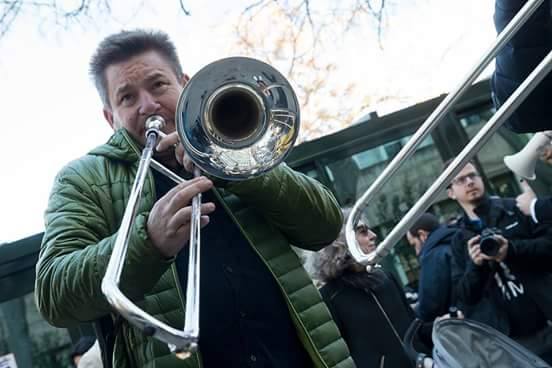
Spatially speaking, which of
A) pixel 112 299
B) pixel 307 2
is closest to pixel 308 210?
pixel 112 299

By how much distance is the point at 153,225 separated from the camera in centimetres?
130

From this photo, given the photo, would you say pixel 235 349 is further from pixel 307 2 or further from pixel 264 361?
pixel 307 2

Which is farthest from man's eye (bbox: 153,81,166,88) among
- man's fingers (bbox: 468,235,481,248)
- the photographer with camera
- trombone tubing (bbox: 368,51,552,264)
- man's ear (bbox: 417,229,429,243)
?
man's ear (bbox: 417,229,429,243)

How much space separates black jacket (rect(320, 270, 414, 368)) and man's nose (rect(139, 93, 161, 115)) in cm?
159

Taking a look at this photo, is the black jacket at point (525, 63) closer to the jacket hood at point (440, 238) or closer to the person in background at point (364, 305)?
the person in background at point (364, 305)

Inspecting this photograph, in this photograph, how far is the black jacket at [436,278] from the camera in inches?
125

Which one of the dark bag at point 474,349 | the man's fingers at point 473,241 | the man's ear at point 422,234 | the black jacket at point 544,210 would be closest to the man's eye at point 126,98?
the dark bag at point 474,349

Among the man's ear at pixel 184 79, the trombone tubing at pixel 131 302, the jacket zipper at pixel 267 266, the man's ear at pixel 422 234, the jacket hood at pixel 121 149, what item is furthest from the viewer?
the man's ear at pixel 422 234

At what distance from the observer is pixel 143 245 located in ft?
4.16

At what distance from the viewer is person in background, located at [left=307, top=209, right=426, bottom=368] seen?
2.74m

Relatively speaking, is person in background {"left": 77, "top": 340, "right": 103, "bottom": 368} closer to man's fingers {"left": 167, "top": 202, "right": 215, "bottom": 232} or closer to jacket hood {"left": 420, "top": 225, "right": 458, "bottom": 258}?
man's fingers {"left": 167, "top": 202, "right": 215, "bottom": 232}

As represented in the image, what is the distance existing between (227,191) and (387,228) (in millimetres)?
4038

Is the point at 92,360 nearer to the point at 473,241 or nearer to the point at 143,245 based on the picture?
the point at 143,245

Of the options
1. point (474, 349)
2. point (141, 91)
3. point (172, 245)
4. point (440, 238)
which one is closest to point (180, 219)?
point (172, 245)
